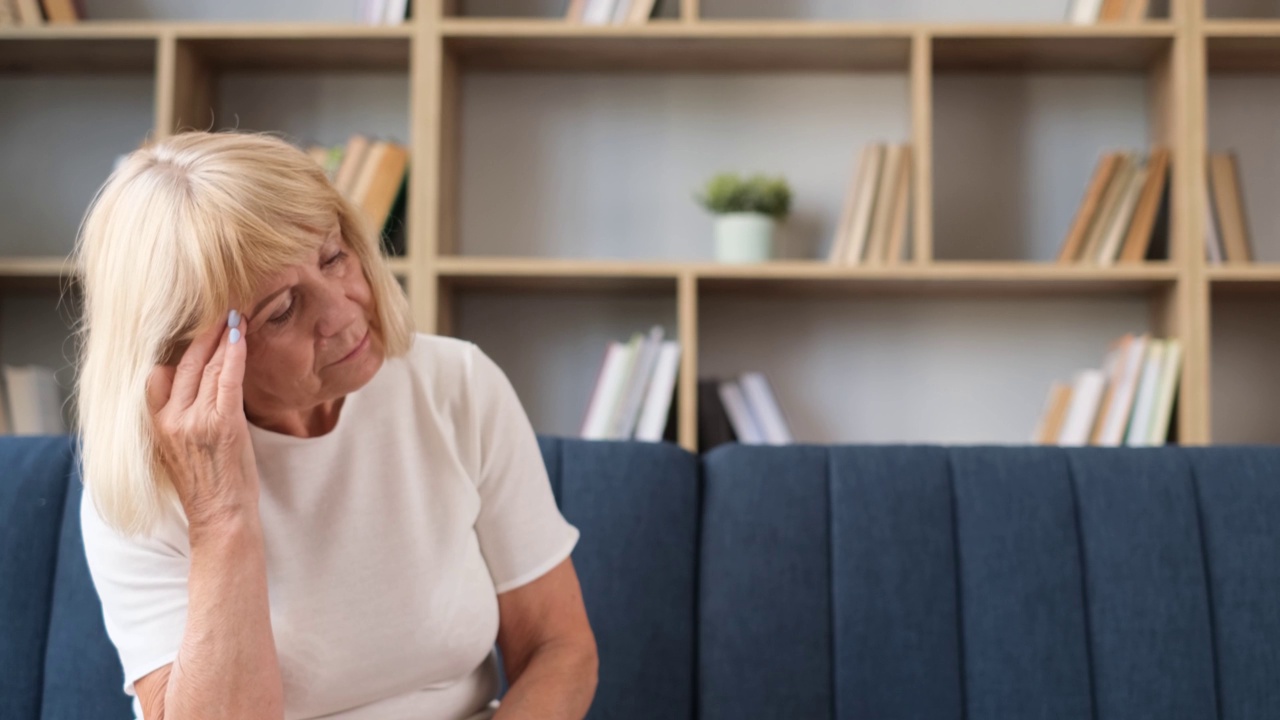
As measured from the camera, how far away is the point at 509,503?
1.26m

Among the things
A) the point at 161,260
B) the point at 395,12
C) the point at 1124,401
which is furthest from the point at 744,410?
the point at 161,260

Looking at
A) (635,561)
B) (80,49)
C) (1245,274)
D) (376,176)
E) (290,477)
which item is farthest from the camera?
(80,49)

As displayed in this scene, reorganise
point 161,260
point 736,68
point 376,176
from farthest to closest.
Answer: point 736,68
point 376,176
point 161,260

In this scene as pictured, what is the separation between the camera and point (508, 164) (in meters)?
2.62

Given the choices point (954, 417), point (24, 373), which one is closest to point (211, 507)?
point (24, 373)

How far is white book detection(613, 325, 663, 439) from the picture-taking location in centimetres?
233

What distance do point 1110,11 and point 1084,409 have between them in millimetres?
813

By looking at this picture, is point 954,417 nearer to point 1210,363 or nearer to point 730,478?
point 1210,363

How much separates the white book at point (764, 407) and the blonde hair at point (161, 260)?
1423mm

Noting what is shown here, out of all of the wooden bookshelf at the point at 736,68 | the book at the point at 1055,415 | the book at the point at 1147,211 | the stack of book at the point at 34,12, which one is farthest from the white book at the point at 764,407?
the stack of book at the point at 34,12

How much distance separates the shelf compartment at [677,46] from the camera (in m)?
2.36

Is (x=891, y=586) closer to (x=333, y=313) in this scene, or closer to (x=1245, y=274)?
(x=333, y=313)

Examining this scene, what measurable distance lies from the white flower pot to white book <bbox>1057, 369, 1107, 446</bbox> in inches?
26.8

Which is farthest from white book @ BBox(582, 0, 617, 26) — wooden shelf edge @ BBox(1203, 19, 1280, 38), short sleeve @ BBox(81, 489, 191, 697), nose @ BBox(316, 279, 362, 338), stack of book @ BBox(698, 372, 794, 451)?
short sleeve @ BBox(81, 489, 191, 697)
